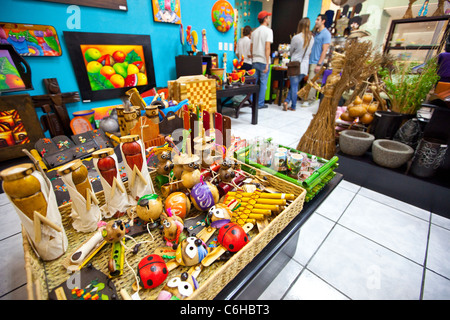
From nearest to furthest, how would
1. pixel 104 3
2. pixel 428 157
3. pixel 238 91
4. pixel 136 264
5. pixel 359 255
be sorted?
pixel 136 264 → pixel 359 255 → pixel 428 157 → pixel 104 3 → pixel 238 91

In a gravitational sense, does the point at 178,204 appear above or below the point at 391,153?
above

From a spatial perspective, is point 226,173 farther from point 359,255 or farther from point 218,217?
point 359,255

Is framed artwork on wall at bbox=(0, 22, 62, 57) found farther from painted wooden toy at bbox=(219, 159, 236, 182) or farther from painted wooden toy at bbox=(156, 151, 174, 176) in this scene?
painted wooden toy at bbox=(219, 159, 236, 182)

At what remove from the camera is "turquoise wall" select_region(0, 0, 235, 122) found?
5.83 feet

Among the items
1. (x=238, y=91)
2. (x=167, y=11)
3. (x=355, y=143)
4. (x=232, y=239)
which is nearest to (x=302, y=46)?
(x=238, y=91)

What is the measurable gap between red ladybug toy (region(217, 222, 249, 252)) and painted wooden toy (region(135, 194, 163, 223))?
0.72 feet

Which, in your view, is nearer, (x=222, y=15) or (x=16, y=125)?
(x=16, y=125)

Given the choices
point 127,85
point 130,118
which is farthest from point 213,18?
point 130,118

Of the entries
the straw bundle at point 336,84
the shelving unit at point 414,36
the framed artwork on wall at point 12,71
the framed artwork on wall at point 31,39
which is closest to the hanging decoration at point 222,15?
the framed artwork on wall at point 31,39

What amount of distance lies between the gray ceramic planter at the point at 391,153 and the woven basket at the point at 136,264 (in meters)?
1.17

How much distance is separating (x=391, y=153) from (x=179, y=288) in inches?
64.8

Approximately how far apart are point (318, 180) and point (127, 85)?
91.0 inches

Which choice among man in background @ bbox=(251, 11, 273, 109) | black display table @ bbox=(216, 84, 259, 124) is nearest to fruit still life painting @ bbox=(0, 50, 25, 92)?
black display table @ bbox=(216, 84, 259, 124)

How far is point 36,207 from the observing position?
52 centimetres
